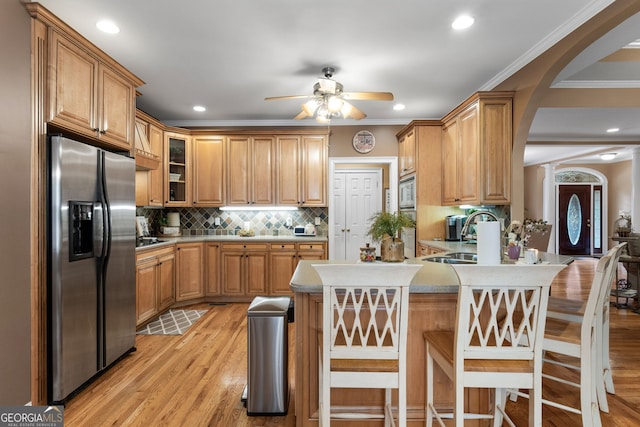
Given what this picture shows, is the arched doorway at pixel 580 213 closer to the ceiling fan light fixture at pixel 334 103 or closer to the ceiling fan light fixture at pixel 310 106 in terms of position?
the ceiling fan light fixture at pixel 334 103

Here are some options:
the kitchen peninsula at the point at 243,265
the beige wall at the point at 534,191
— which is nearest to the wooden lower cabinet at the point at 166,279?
the kitchen peninsula at the point at 243,265

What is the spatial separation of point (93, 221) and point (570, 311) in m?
3.24

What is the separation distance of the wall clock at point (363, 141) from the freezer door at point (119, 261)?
3315 millimetres

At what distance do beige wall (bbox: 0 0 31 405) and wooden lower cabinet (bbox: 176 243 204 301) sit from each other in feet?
8.10

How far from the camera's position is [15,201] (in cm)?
200

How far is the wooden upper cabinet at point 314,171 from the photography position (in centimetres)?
504

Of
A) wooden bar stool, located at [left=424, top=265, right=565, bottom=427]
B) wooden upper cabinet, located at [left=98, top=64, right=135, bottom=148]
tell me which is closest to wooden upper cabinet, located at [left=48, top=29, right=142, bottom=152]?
wooden upper cabinet, located at [left=98, top=64, right=135, bottom=148]

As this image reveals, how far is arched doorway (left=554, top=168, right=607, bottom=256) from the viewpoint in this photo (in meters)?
10.2

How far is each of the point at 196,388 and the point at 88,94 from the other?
2.33 m

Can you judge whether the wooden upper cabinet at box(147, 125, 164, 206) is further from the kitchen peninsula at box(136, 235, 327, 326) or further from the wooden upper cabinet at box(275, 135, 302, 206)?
the wooden upper cabinet at box(275, 135, 302, 206)

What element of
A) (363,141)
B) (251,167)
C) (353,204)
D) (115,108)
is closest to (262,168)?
(251,167)

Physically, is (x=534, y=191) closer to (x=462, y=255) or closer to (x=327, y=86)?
(x=462, y=255)

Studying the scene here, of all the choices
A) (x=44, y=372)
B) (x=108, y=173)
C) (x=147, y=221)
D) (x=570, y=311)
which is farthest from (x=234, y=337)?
(x=570, y=311)

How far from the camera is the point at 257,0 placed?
232 centimetres
